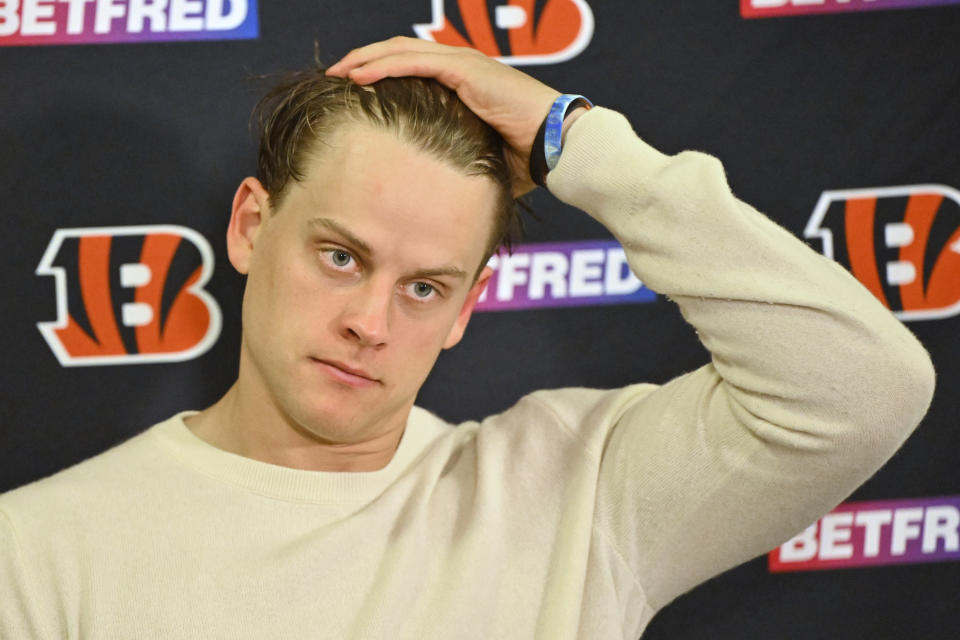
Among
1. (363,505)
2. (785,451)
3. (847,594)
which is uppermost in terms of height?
(785,451)

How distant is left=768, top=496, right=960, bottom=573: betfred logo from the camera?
77.7 inches

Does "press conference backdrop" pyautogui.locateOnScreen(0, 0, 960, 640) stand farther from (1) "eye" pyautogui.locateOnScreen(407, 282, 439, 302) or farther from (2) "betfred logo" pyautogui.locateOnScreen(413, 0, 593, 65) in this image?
(1) "eye" pyautogui.locateOnScreen(407, 282, 439, 302)

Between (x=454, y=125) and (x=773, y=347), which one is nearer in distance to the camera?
(x=773, y=347)

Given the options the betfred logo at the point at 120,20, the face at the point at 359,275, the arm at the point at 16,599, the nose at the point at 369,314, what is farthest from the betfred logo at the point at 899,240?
the arm at the point at 16,599

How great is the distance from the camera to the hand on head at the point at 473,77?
4.65 feet

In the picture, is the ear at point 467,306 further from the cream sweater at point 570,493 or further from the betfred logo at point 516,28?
the betfred logo at point 516,28

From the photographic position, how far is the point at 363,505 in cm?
150

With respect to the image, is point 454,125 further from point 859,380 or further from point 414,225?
point 859,380

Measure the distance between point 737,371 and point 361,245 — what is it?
505 millimetres

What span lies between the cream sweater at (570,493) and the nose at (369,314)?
249mm

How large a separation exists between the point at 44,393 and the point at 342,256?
773mm

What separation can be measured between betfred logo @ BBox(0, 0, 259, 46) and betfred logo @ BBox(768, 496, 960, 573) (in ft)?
4.55

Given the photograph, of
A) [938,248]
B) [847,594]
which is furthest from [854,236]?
[847,594]

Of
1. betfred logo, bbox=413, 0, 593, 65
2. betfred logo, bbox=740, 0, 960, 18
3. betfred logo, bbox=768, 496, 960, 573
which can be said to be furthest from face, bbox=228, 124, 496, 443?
betfred logo, bbox=768, 496, 960, 573
